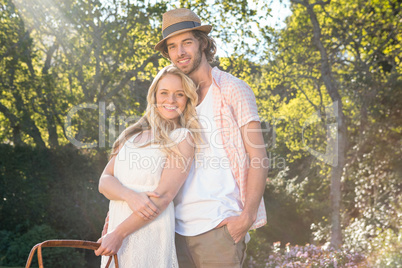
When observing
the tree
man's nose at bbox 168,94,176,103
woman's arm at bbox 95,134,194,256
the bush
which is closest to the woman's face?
man's nose at bbox 168,94,176,103

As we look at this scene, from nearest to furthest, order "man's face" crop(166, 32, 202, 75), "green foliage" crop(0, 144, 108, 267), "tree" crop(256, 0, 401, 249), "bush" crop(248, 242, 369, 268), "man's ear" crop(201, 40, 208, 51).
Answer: "man's face" crop(166, 32, 202, 75) < "man's ear" crop(201, 40, 208, 51) < "bush" crop(248, 242, 369, 268) < "green foliage" crop(0, 144, 108, 267) < "tree" crop(256, 0, 401, 249)

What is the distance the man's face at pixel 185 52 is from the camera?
2.55 metres

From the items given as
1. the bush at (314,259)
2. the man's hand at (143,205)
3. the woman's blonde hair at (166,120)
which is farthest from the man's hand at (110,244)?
the bush at (314,259)

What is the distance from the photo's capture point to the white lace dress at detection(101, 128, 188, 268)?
2123mm

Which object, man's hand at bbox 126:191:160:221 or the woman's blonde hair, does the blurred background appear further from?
man's hand at bbox 126:191:160:221

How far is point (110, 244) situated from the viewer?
2.04m

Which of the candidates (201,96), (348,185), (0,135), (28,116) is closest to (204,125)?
(201,96)

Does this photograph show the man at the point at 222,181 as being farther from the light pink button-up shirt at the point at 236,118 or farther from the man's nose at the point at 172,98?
the man's nose at the point at 172,98

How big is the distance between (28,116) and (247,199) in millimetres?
8757

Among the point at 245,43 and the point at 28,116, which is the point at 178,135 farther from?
the point at 28,116

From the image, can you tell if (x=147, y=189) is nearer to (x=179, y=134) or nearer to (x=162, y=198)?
(x=162, y=198)

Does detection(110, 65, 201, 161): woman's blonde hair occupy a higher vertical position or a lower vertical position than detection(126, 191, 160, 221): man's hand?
higher

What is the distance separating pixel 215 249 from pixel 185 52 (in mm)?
1146

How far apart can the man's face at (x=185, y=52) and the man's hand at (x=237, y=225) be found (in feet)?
2.98
